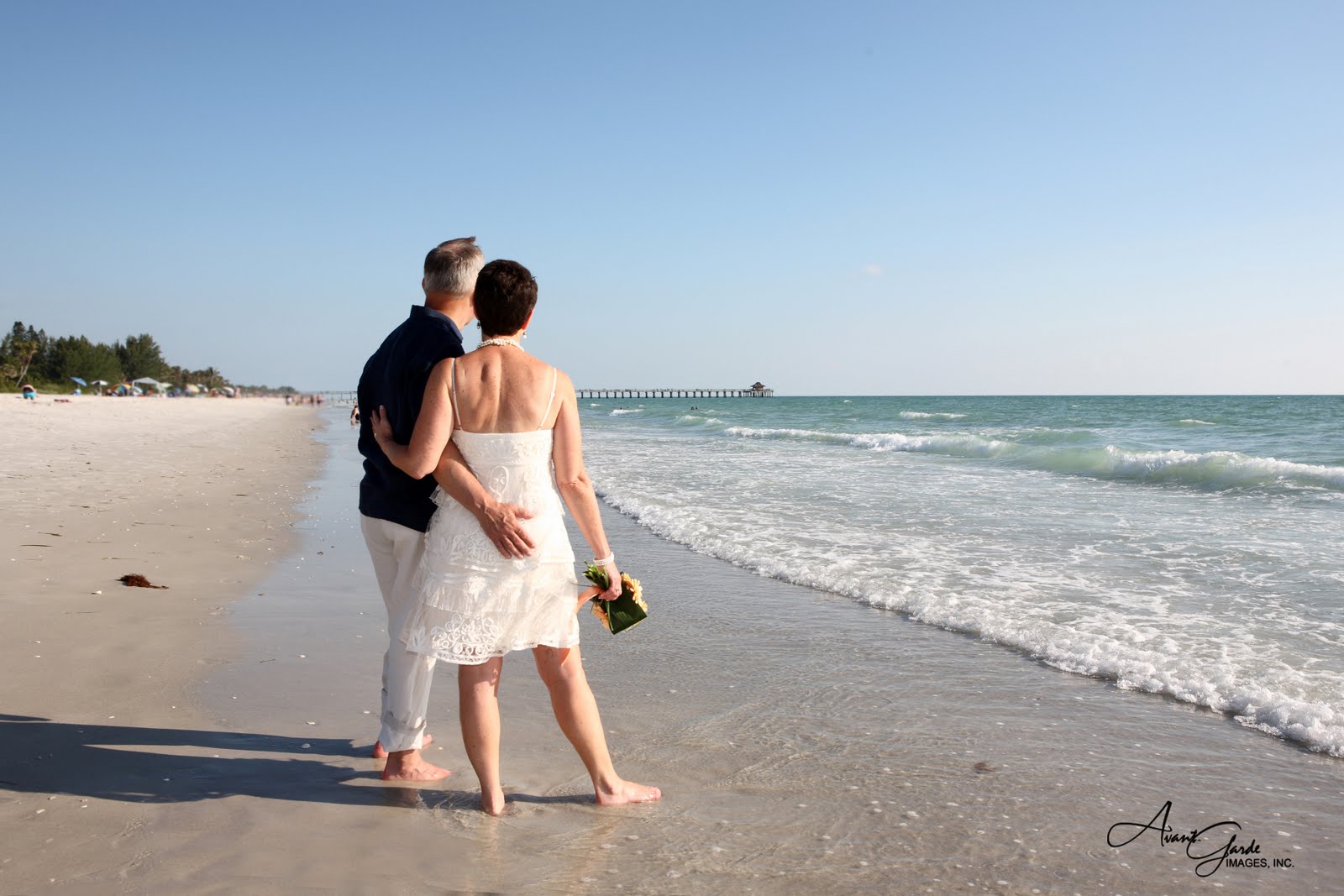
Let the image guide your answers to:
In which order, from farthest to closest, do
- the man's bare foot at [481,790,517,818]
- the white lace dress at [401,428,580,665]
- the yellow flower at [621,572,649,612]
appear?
the yellow flower at [621,572,649,612]
the man's bare foot at [481,790,517,818]
the white lace dress at [401,428,580,665]

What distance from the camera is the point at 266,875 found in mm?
2451

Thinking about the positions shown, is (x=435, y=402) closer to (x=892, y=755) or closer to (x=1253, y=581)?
(x=892, y=755)

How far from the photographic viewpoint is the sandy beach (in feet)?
8.36

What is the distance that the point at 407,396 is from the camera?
2.96m

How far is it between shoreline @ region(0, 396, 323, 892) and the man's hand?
127 cm

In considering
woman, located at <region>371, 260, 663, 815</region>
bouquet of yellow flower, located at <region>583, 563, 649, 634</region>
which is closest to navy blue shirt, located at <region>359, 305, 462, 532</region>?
woman, located at <region>371, 260, 663, 815</region>

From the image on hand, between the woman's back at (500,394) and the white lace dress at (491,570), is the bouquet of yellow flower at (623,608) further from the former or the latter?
the woman's back at (500,394)

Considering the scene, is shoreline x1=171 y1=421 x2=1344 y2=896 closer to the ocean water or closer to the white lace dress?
the ocean water

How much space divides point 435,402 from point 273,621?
3.17m

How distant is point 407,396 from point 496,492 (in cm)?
48

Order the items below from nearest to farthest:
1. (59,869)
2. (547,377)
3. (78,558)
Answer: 1. (59,869)
2. (547,377)
3. (78,558)

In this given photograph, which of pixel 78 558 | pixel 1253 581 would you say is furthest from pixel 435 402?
pixel 1253 581

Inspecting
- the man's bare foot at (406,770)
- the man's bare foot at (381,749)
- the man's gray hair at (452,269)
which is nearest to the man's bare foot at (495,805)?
the man's bare foot at (406,770)

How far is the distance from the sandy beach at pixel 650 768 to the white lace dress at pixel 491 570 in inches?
23.3
